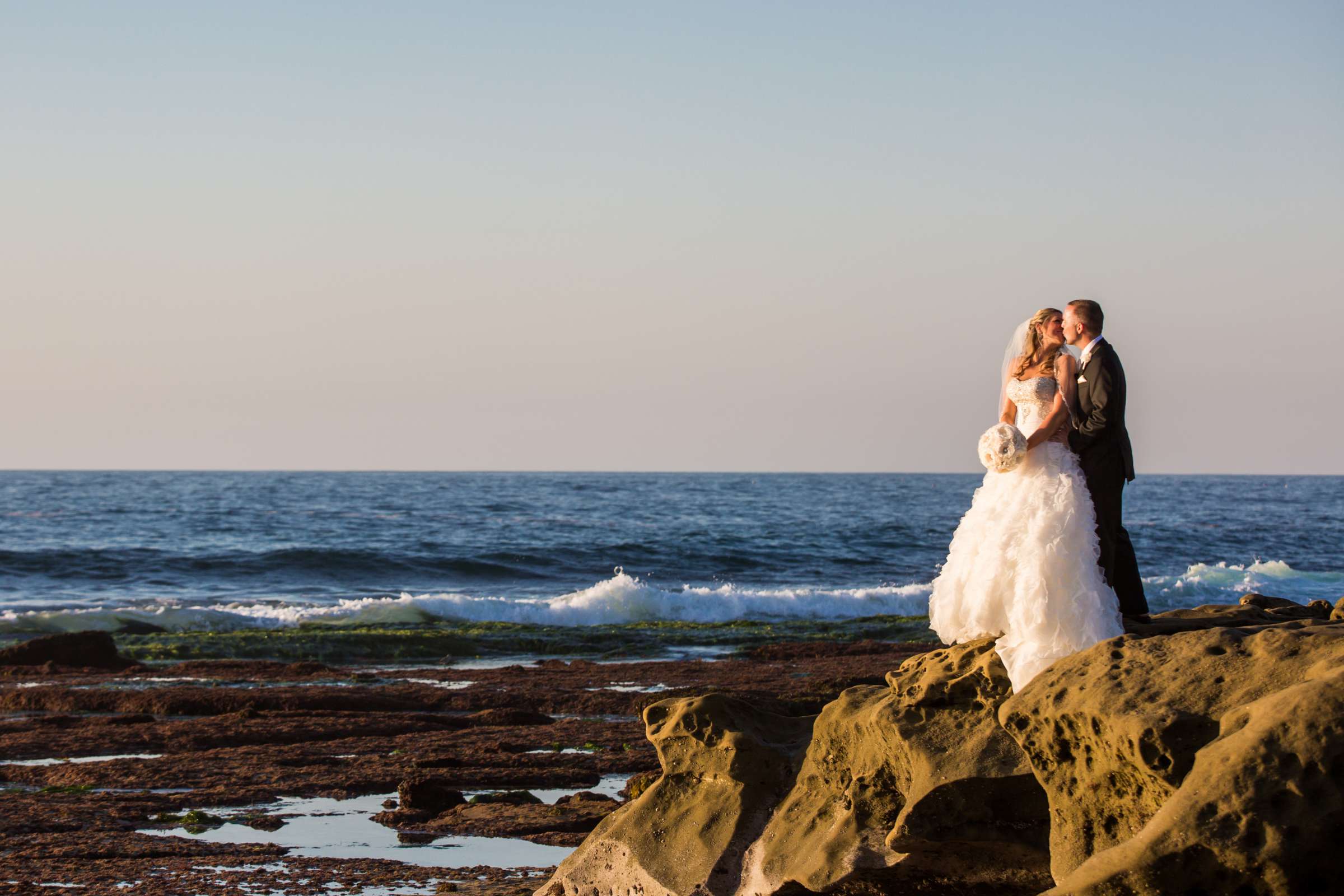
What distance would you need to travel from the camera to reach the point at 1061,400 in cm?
691

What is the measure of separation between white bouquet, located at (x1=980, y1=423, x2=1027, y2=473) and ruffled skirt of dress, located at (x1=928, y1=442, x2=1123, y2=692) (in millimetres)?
65

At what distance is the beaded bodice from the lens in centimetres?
692

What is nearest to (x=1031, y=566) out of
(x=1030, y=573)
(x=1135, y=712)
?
(x=1030, y=573)

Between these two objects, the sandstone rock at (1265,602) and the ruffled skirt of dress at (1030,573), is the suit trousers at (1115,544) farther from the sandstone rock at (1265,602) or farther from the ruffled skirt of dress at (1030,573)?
the sandstone rock at (1265,602)

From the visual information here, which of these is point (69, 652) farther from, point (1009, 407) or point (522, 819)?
point (1009, 407)

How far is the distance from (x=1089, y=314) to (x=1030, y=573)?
1532 mm

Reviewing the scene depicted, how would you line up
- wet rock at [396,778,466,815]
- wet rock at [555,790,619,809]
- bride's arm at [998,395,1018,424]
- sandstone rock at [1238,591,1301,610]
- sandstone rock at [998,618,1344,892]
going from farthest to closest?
wet rock at [555,790,619,809] → wet rock at [396,778,466,815] → sandstone rock at [1238,591,1301,610] → bride's arm at [998,395,1018,424] → sandstone rock at [998,618,1344,892]

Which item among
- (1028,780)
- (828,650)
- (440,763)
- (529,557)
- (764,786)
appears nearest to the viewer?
(1028,780)

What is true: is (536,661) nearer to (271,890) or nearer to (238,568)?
(271,890)

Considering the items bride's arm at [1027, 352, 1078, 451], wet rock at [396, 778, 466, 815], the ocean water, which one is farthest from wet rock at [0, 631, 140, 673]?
bride's arm at [1027, 352, 1078, 451]

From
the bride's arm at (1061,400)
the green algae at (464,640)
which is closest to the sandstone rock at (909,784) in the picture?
the bride's arm at (1061,400)

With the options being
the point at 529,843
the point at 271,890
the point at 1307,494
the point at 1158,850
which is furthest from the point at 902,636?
the point at 1307,494

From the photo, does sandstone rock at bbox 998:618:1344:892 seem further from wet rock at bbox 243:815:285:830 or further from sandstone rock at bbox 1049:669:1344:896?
wet rock at bbox 243:815:285:830

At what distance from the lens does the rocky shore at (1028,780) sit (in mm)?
4324
